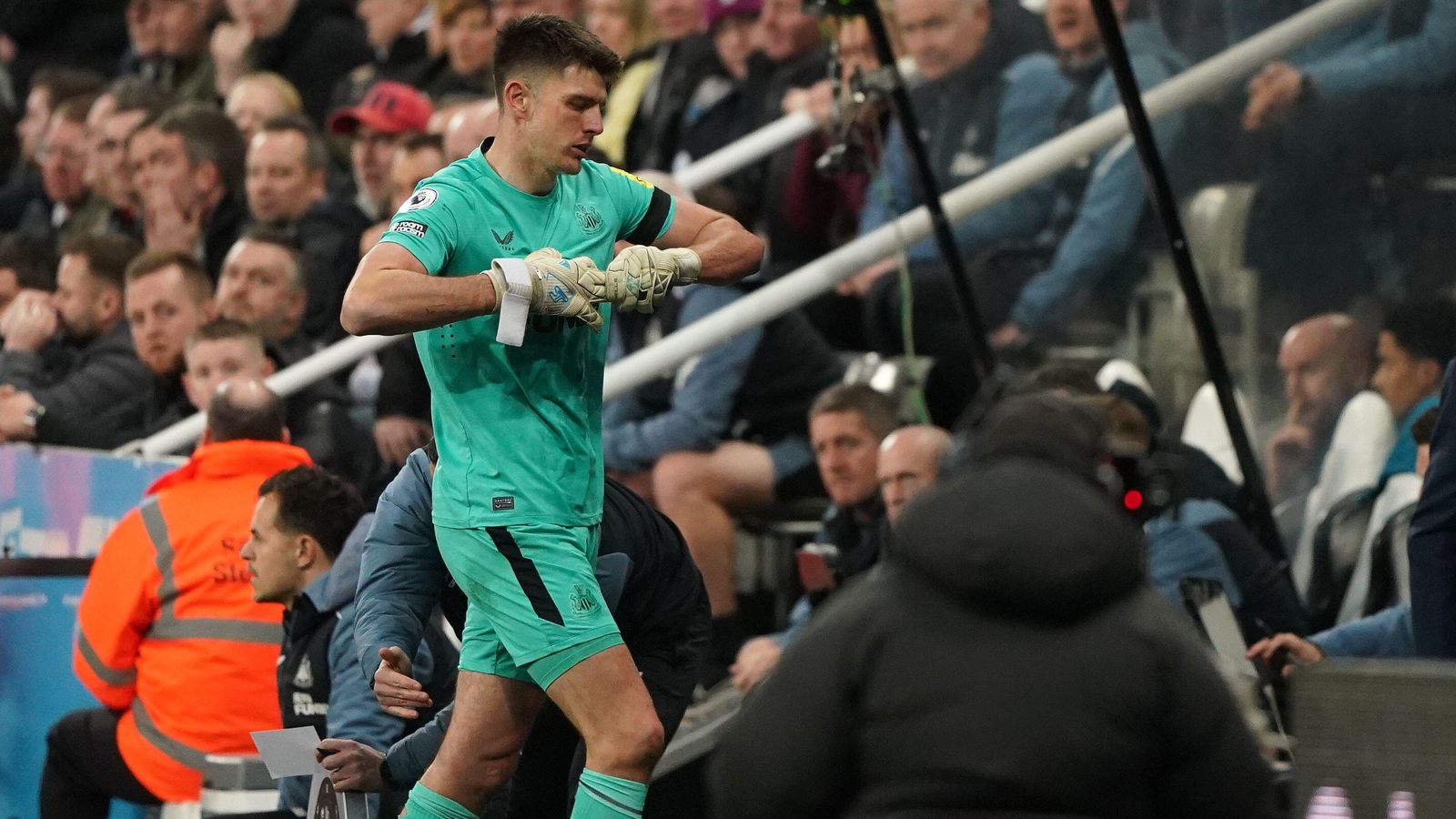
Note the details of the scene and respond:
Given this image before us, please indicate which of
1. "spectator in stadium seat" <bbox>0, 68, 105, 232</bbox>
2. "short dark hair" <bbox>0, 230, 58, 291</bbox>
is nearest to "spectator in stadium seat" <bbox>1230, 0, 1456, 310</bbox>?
"short dark hair" <bbox>0, 230, 58, 291</bbox>

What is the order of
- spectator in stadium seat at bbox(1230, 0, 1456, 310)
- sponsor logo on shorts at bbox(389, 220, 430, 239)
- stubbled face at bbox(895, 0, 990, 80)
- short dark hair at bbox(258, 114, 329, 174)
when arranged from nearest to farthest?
sponsor logo on shorts at bbox(389, 220, 430, 239) → spectator in stadium seat at bbox(1230, 0, 1456, 310) → stubbled face at bbox(895, 0, 990, 80) → short dark hair at bbox(258, 114, 329, 174)

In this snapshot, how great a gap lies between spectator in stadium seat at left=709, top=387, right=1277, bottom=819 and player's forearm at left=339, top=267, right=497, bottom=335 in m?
1.43

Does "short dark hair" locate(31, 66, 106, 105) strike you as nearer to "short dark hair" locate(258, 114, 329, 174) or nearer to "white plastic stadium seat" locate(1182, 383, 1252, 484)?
"short dark hair" locate(258, 114, 329, 174)

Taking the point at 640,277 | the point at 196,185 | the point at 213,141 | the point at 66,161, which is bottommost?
the point at 640,277

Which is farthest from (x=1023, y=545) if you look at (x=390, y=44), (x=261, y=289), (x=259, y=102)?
(x=390, y=44)

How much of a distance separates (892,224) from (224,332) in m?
2.55

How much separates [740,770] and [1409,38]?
15.9 ft

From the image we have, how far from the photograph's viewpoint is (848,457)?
742 centimetres

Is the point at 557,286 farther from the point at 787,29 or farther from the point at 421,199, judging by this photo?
the point at 787,29

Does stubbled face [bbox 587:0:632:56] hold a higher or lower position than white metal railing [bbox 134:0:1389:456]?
higher

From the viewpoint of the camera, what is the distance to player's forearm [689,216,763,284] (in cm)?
492

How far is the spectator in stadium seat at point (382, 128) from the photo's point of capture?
10.6 m

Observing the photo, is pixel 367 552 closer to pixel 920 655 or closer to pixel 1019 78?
pixel 920 655

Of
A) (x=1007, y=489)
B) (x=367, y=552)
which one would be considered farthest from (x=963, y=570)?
(x=367, y=552)
